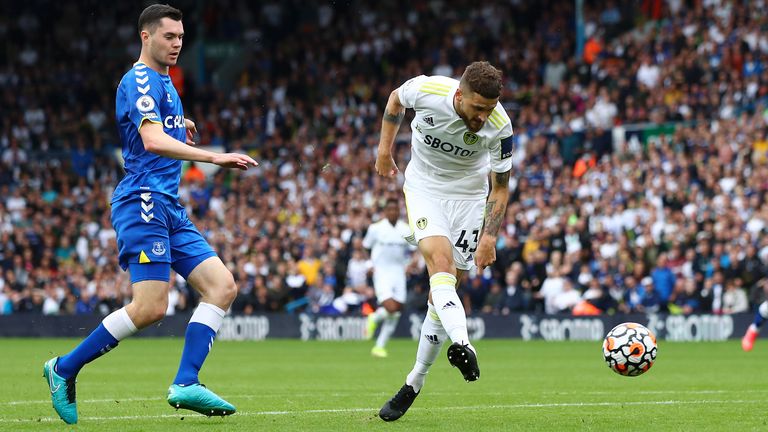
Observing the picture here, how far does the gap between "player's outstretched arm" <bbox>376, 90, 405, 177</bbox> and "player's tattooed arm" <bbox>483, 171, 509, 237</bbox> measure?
69 cm

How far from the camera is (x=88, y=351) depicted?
26.8 feet

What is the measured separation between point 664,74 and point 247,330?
32.8ft

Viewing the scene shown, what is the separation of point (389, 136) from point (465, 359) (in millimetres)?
1906

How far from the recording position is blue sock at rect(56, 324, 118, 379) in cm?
815

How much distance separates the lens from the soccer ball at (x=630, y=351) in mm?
9625

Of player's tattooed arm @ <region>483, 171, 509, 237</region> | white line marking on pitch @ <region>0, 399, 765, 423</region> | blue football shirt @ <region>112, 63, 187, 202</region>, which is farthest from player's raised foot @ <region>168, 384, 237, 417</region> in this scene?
player's tattooed arm @ <region>483, 171, 509, 237</region>

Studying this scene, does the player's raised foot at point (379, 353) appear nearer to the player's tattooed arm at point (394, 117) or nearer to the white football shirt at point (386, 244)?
the white football shirt at point (386, 244)

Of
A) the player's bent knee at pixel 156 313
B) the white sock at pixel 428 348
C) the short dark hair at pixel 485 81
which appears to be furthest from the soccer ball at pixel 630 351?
the player's bent knee at pixel 156 313

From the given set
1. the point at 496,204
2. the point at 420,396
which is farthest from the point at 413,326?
the point at 496,204

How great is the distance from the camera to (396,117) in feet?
Result: 29.4

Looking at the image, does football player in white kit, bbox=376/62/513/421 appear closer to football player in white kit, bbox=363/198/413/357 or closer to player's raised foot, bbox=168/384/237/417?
player's raised foot, bbox=168/384/237/417

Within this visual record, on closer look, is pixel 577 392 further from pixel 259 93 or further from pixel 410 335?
pixel 259 93

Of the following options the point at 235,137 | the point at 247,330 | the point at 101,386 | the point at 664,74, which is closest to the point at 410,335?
the point at 247,330

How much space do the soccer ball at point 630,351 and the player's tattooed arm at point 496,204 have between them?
1.47 metres
